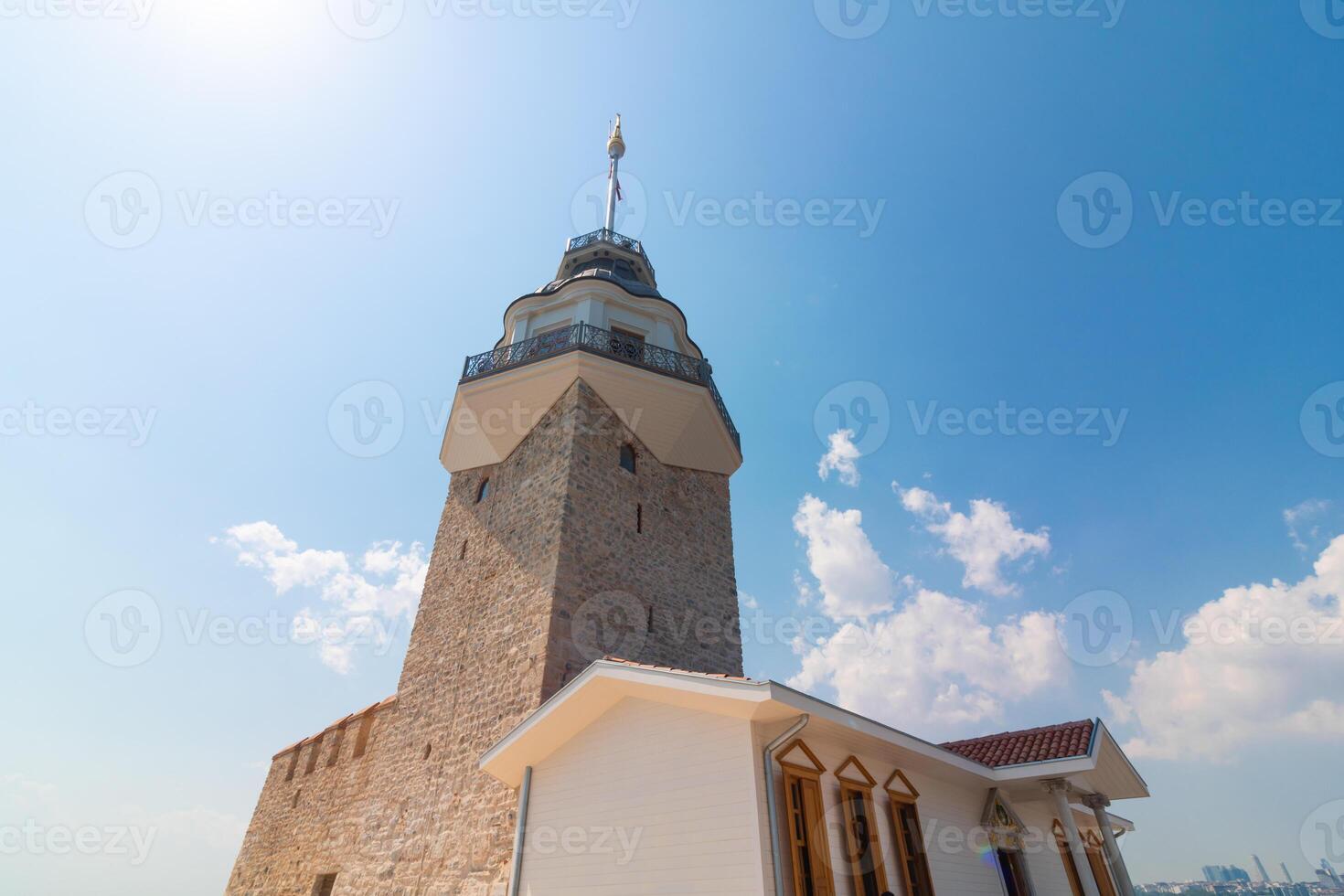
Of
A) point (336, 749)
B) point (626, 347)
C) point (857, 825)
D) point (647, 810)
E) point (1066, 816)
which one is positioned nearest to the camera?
point (647, 810)

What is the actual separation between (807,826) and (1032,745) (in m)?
4.77

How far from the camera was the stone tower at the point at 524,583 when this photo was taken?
9.76 metres

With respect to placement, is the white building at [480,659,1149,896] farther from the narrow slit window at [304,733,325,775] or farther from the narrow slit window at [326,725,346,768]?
the narrow slit window at [304,733,325,775]

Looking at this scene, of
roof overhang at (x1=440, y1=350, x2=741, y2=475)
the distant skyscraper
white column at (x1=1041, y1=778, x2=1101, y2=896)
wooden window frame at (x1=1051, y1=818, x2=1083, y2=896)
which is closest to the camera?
white column at (x1=1041, y1=778, x2=1101, y2=896)

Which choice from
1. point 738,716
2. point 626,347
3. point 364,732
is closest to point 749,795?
point 738,716

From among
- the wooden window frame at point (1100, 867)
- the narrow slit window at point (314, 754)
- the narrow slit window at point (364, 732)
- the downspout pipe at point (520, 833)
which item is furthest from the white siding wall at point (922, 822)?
the narrow slit window at point (314, 754)

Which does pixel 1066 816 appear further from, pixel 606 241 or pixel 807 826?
pixel 606 241

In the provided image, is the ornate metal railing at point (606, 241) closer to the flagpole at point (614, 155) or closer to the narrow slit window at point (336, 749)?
the flagpole at point (614, 155)

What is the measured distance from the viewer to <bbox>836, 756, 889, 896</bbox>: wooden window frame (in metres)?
6.78

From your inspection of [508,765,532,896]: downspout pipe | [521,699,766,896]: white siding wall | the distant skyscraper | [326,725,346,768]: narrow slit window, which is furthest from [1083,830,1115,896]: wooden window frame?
→ the distant skyscraper

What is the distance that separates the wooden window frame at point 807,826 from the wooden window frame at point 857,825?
1.45ft

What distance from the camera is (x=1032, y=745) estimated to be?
9266mm

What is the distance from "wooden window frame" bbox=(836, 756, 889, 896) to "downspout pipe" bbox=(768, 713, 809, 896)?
117 cm

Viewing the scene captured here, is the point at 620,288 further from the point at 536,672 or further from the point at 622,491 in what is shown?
the point at 536,672
